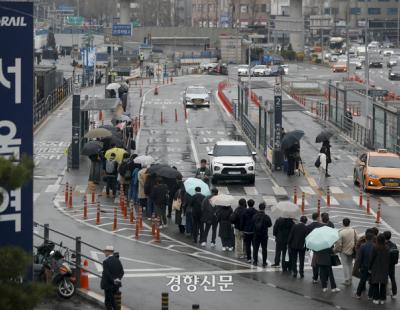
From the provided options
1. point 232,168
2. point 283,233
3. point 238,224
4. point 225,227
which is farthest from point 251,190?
point 283,233

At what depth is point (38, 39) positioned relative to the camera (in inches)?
5428

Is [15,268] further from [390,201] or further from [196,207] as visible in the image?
[390,201]

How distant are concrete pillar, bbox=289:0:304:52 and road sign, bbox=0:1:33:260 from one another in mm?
120714

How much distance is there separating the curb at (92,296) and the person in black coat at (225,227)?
538 centimetres

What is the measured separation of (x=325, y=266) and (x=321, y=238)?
Result: 22.0 inches

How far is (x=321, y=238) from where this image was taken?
76.2ft

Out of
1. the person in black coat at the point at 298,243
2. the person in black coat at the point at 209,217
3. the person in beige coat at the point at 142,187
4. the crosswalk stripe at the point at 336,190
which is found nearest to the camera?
the person in black coat at the point at 298,243

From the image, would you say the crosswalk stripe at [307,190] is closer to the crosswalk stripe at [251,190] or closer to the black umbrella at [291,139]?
the crosswalk stripe at [251,190]

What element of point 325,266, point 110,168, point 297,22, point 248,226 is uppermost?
point 297,22

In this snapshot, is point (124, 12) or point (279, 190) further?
point (124, 12)

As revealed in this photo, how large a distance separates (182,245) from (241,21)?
172977 mm

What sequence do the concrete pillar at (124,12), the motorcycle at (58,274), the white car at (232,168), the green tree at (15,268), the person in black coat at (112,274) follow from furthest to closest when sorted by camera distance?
the concrete pillar at (124,12) < the white car at (232,168) < the motorcycle at (58,274) < the person in black coat at (112,274) < the green tree at (15,268)

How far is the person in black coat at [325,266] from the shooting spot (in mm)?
23266

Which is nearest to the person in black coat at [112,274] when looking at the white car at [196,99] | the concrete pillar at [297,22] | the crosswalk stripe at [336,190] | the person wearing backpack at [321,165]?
the crosswalk stripe at [336,190]
